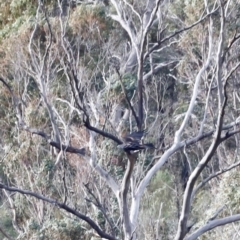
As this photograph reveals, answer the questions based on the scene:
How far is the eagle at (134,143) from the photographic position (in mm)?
3568

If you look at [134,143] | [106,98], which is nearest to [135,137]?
[134,143]

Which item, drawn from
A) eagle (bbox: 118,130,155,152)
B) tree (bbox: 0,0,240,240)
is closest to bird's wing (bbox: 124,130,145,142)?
eagle (bbox: 118,130,155,152)

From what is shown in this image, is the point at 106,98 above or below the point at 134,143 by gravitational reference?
above

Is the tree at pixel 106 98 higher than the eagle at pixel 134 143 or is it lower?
higher

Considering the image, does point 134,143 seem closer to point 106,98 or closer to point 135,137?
point 135,137

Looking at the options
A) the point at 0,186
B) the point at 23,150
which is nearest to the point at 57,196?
the point at 23,150

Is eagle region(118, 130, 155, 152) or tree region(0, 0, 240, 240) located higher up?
tree region(0, 0, 240, 240)

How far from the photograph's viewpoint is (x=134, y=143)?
11.8 ft

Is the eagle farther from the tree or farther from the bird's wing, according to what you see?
the tree

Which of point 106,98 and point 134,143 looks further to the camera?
point 106,98

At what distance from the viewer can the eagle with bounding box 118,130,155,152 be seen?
3568 mm

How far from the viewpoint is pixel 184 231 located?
3.87 meters

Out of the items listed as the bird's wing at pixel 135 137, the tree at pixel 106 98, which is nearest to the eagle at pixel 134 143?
the bird's wing at pixel 135 137

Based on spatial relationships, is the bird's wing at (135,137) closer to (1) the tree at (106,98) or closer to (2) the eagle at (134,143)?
(2) the eagle at (134,143)
